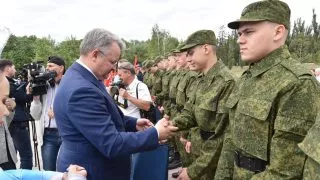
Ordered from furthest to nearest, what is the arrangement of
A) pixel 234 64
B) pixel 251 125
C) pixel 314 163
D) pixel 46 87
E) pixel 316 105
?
pixel 234 64 → pixel 46 87 → pixel 251 125 → pixel 316 105 → pixel 314 163

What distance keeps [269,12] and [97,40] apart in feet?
3.75

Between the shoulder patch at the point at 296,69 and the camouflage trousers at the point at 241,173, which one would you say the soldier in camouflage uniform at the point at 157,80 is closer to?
the camouflage trousers at the point at 241,173

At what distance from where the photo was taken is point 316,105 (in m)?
2.02

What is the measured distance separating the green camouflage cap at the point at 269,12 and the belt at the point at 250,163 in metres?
0.85

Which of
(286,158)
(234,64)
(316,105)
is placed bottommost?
(234,64)

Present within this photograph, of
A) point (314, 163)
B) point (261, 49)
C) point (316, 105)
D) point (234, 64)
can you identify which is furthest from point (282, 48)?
point (234, 64)

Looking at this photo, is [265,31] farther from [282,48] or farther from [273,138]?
[273,138]

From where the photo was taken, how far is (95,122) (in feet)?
7.82

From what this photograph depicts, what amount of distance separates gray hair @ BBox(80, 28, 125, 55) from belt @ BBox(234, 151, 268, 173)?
115 centimetres

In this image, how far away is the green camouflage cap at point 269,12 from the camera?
2.25m

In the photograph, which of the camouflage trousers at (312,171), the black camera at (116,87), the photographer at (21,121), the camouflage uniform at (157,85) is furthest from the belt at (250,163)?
the camouflage uniform at (157,85)

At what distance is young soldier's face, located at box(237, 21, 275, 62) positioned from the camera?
7.44 feet

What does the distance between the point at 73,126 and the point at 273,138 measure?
130 centimetres

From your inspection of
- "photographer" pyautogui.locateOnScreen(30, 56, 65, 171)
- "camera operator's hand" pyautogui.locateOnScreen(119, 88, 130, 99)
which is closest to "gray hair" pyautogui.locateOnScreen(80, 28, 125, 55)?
"photographer" pyautogui.locateOnScreen(30, 56, 65, 171)
